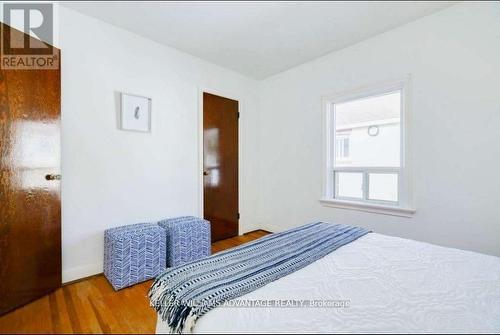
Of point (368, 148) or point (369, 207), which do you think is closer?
point (369, 207)

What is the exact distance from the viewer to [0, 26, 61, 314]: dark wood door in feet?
4.66

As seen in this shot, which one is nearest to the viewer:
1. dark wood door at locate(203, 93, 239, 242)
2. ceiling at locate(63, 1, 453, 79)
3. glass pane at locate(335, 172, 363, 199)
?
ceiling at locate(63, 1, 453, 79)

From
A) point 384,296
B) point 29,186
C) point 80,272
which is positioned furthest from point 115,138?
point 384,296

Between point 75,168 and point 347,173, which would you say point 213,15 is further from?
point 347,173

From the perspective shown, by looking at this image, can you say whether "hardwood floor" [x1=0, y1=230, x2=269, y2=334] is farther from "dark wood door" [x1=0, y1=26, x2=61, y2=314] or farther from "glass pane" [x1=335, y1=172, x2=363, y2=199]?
"glass pane" [x1=335, y1=172, x2=363, y2=199]

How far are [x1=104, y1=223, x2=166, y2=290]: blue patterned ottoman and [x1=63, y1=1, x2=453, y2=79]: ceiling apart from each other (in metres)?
1.77

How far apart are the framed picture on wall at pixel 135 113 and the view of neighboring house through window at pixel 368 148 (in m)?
2.01

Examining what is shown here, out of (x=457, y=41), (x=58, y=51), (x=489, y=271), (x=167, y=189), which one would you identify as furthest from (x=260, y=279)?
(x=457, y=41)

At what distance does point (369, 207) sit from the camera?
2283mm

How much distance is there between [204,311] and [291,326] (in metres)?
0.28

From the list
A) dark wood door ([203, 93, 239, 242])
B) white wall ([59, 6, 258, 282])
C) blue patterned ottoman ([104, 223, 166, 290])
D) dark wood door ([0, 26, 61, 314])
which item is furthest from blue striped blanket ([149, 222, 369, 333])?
dark wood door ([203, 93, 239, 242])

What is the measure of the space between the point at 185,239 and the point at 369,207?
1793mm

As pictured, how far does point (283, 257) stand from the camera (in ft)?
3.72

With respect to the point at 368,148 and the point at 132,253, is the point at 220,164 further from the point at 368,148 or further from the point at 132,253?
the point at 368,148
